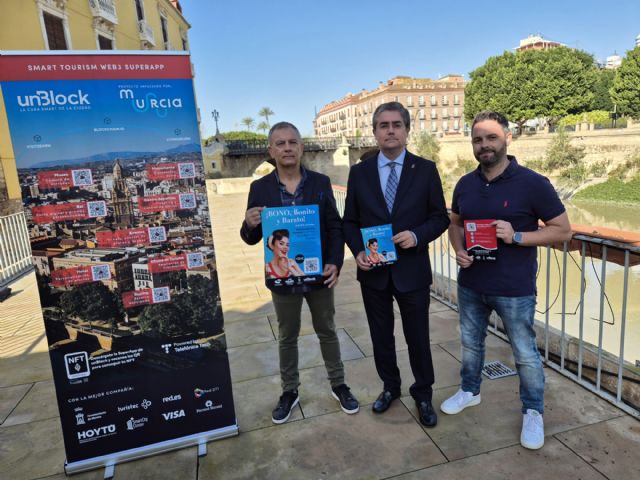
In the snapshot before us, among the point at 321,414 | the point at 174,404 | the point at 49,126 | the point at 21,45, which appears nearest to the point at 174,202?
the point at 49,126

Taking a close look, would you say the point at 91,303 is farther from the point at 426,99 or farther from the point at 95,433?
the point at 426,99

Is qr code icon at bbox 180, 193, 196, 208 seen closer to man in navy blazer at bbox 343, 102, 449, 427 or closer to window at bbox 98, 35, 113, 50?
man in navy blazer at bbox 343, 102, 449, 427

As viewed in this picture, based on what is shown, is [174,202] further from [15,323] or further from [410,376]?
[15,323]

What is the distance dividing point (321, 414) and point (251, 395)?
0.61 m

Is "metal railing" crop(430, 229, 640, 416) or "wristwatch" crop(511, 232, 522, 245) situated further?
"metal railing" crop(430, 229, 640, 416)

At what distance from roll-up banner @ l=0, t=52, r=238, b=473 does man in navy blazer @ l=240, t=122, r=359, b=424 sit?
0.36 m

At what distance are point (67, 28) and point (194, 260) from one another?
1881 centimetres

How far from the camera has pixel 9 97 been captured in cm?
186

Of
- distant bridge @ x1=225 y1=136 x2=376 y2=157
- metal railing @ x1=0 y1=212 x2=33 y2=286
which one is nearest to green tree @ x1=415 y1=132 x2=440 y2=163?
distant bridge @ x1=225 y1=136 x2=376 y2=157

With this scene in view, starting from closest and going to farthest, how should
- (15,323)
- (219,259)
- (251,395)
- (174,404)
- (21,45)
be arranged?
(174,404) < (251,395) < (15,323) < (219,259) < (21,45)

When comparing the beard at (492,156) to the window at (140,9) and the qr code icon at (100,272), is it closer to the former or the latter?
the qr code icon at (100,272)

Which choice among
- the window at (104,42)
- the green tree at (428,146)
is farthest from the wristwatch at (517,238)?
the green tree at (428,146)

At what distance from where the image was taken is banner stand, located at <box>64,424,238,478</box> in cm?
229

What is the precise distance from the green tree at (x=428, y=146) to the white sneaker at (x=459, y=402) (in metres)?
41.2
